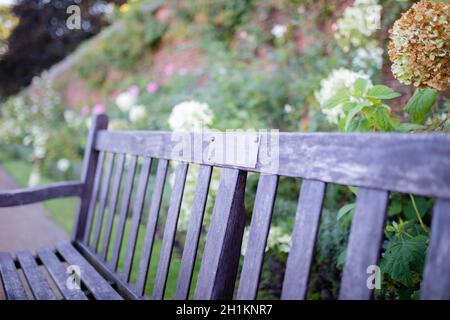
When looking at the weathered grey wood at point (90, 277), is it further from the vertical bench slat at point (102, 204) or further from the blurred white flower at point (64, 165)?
the blurred white flower at point (64, 165)

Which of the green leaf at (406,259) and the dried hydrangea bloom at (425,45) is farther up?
the dried hydrangea bloom at (425,45)

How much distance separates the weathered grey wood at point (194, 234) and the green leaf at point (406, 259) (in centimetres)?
64

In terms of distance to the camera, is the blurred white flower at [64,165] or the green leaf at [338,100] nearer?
the green leaf at [338,100]

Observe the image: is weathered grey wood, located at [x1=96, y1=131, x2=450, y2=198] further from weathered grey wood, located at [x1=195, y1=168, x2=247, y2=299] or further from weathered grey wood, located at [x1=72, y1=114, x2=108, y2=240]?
weathered grey wood, located at [x1=72, y1=114, x2=108, y2=240]

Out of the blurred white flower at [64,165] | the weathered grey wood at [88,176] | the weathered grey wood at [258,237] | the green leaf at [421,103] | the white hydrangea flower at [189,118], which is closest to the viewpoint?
the weathered grey wood at [258,237]

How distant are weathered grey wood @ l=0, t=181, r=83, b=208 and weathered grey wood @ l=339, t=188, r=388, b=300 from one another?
176 cm

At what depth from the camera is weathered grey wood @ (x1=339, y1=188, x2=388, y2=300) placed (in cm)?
71

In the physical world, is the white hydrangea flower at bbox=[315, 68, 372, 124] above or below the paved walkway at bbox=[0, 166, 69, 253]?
above

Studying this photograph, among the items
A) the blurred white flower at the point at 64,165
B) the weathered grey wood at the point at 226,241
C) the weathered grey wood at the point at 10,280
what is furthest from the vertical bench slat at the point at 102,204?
the blurred white flower at the point at 64,165

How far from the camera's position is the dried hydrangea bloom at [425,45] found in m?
1.06

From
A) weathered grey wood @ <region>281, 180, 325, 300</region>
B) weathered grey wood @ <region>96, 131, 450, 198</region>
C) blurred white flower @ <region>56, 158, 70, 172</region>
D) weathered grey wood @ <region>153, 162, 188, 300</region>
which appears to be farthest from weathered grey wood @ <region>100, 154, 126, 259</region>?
blurred white flower @ <region>56, 158, 70, 172</region>

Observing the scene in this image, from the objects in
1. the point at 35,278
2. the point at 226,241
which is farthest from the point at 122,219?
the point at 226,241

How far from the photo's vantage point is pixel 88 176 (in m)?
2.14
